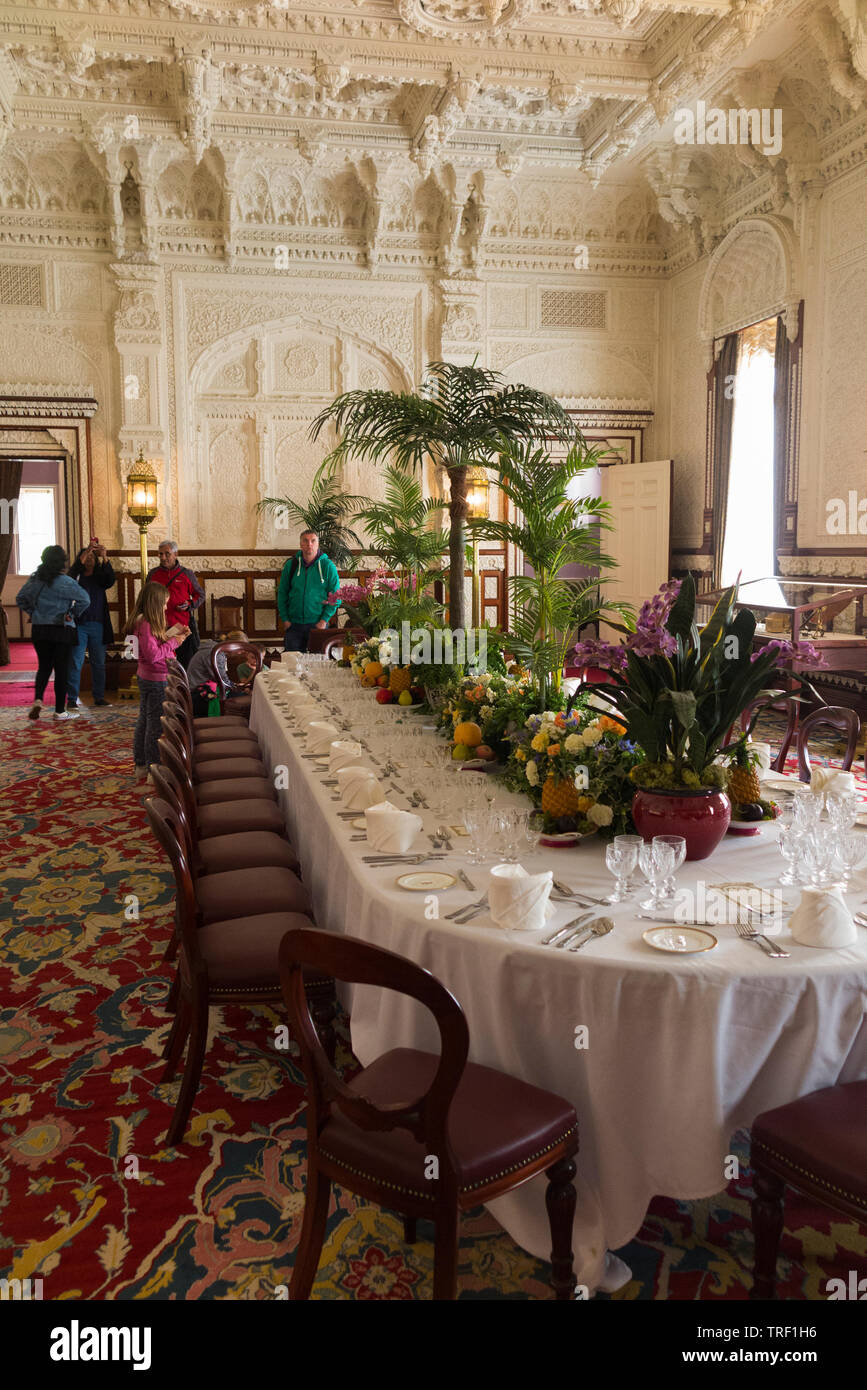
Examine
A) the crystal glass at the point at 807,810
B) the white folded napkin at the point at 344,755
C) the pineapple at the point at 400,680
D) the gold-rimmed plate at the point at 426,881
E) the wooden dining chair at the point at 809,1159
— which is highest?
the pineapple at the point at 400,680

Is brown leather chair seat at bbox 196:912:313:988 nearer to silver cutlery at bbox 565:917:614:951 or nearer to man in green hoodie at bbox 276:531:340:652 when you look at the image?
Answer: silver cutlery at bbox 565:917:614:951

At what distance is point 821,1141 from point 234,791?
3289mm

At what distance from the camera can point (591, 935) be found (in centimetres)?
216

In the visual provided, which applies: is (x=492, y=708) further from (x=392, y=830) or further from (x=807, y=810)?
(x=807, y=810)

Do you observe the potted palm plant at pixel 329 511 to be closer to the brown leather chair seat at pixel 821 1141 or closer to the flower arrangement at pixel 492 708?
the flower arrangement at pixel 492 708

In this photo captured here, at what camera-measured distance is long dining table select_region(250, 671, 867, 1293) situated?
1.98 metres

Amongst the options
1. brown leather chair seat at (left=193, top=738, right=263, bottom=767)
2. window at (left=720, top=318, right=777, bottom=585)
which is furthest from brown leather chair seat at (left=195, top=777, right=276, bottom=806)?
window at (left=720, top=318, right=777, bottom=585)

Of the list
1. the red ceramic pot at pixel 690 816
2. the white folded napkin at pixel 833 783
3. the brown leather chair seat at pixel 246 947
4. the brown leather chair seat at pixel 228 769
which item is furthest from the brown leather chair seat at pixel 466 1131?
the brown leather chair seat at pixel 228 769

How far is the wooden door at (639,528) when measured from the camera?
469 inches

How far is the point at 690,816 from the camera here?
260 cm

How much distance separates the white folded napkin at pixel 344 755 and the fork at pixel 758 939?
182cm

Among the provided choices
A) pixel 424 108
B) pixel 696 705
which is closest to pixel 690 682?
pixel 696 705

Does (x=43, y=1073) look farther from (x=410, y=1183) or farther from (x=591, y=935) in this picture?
(x=591, y=935)
